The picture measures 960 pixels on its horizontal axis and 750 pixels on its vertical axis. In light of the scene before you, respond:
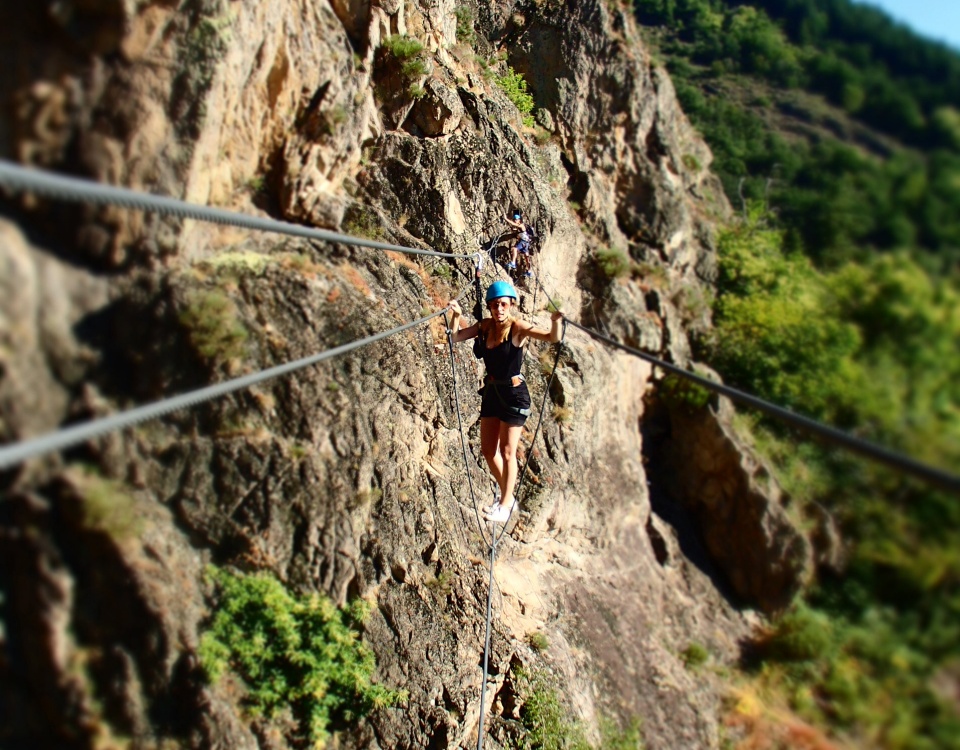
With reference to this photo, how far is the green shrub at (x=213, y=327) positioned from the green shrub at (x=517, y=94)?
930 cm

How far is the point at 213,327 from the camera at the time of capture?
199 inches

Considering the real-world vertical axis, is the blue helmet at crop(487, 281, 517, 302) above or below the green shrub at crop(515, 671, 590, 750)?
above

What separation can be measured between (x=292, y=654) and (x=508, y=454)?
2687 millimetres

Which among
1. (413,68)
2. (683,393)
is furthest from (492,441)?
(683,393)

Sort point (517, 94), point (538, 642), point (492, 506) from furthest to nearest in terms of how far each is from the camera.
Answer: point (517, 94) → point (492, 506) → point (538, 642)

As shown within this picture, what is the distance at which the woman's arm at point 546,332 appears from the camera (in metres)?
5.59

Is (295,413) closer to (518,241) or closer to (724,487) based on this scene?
(518,241)

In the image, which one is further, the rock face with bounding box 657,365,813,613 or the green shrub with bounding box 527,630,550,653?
the rock face with bounding box 657,365,813,613

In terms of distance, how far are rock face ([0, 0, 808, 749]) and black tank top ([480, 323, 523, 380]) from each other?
112cm

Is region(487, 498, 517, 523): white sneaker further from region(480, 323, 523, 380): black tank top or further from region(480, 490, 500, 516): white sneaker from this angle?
region(480, 323, 523, 380): black tank top

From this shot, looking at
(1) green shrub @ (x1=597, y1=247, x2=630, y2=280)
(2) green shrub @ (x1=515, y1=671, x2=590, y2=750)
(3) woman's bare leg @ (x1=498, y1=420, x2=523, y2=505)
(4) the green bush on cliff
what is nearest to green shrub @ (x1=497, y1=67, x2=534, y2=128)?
(1) green shrub @ (x1=597, y1=247, x2=630, y2=280)

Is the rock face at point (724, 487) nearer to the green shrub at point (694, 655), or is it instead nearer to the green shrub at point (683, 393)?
the green shrub at point (683, 393)

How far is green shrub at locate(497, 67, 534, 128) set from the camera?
12.8m

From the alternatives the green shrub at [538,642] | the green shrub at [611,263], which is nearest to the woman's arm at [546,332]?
the green shrub at [538,642]
